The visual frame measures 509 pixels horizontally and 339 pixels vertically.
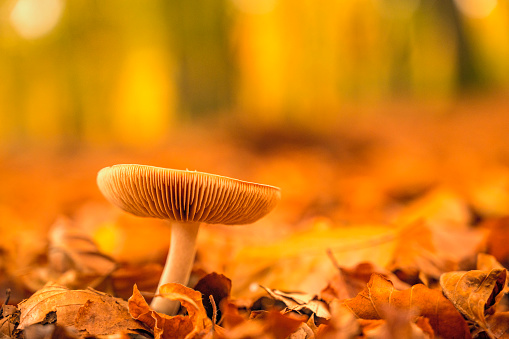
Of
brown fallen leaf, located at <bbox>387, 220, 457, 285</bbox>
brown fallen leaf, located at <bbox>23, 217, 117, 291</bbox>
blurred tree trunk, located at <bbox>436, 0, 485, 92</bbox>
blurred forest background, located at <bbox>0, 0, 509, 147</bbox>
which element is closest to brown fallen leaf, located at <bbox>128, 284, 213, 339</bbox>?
brown fallen leaf, located at <bbox>23, 217, 117, 291</bbox>

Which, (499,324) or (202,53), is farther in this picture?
(202,53)

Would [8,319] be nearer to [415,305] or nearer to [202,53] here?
[415,305]

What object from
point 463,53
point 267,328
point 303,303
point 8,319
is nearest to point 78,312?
point 8,319

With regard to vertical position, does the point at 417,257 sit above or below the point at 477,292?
below

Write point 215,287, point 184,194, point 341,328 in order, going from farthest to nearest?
1. point 215,287
2. point 184,194
3. point 341,328

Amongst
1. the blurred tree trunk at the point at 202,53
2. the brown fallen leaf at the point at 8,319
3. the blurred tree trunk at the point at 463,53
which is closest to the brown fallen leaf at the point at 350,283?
the brown fallen leaf at the point at 8,319

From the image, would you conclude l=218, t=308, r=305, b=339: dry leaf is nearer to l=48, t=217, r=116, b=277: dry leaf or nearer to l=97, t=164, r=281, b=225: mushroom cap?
l=97, t=164, r=281, b=225: mushroom cap

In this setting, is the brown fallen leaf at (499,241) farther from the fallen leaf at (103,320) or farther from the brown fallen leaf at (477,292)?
the fallen leaf at (103,320)
